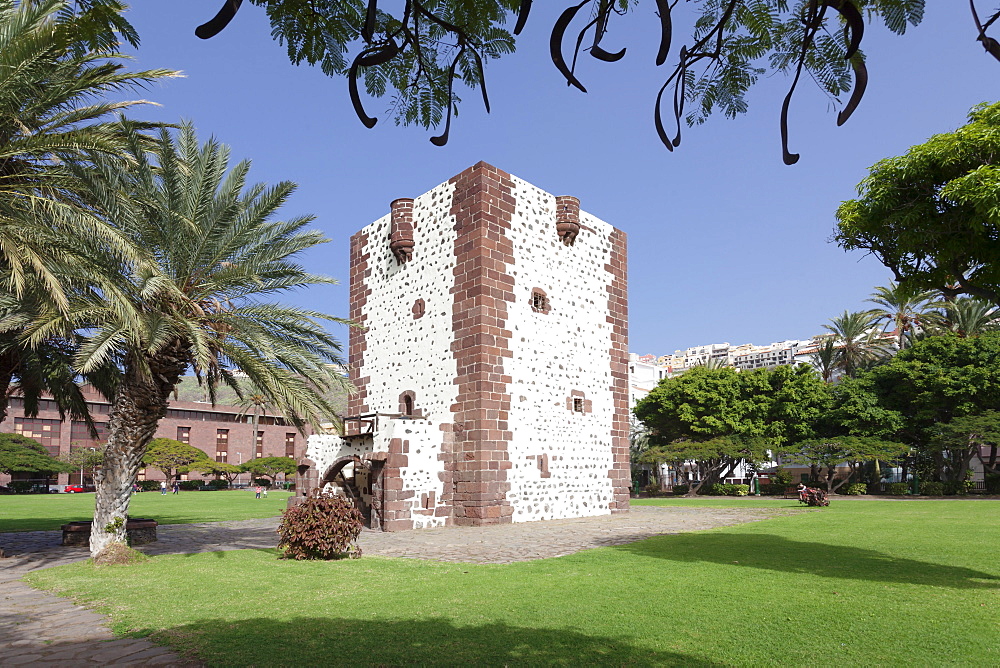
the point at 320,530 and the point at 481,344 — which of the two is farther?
the point at 481,344

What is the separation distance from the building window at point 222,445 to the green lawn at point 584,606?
206 ft

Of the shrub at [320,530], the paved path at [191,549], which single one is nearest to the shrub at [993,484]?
the paved path at [191,549]

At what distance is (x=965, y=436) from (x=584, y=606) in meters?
29.2

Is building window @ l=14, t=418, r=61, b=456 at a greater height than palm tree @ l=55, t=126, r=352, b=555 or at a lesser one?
lesser

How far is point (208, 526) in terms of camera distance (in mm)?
18359

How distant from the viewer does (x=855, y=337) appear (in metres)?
43.0

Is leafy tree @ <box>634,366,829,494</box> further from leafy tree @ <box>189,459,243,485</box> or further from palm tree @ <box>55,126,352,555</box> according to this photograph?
leafy tree @ <box>189,459,243,485</box>

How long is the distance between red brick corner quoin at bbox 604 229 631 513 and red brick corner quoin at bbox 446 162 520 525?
15.5 feet

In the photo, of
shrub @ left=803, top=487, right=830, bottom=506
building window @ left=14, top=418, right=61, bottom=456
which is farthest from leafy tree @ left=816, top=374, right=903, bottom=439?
building window @ left=14, top=418, right=61, bottom=456

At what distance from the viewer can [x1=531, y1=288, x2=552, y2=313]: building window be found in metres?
19.2

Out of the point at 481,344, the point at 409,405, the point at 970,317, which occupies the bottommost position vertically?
the point at 409,405

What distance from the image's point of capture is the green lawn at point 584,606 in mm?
5234

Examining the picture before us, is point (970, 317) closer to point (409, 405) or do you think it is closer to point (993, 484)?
point (993, 484)

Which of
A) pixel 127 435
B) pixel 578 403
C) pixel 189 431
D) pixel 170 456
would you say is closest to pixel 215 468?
pixel 170 456
